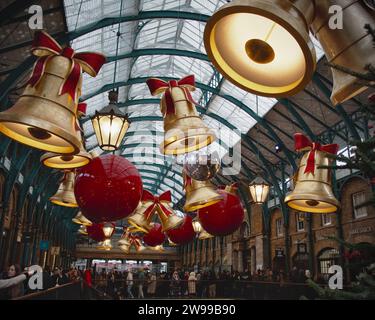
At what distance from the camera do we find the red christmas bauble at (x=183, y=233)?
5508 mm

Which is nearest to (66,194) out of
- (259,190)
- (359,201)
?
(259,190)

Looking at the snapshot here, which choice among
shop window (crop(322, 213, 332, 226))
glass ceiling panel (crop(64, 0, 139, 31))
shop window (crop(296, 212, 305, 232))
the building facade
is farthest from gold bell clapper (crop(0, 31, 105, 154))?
shop window (crop(296, 212, 305, 232))

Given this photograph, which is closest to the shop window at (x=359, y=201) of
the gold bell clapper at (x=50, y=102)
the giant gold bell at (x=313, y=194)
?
the giant gold bell at (x=313, y=194)

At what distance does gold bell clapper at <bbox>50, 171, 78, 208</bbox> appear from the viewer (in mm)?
4355

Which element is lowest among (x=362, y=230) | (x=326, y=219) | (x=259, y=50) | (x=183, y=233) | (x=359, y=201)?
(x=183, y=233)

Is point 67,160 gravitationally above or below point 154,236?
above

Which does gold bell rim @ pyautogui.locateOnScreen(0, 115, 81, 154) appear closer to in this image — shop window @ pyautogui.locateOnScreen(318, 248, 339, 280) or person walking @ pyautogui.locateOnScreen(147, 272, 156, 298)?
person walking @ pyautogui.locateOnScreen(147, 272, 156, 298)

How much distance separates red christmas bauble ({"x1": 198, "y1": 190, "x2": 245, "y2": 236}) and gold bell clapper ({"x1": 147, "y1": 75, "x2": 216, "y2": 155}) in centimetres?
119

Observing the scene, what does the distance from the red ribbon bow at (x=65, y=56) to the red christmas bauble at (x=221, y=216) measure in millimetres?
2245

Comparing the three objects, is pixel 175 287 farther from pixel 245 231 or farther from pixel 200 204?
pixel 245 231

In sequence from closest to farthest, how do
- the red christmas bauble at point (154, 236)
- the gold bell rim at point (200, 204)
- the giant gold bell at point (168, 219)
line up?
the gold bell rim at point (200, 204), the giant gold bell at point (168, 219), the red christmas bauble at point (154, 236)

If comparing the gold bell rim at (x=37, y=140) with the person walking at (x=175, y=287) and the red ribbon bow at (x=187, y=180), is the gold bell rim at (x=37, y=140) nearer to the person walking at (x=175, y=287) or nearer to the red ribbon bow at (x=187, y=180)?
the red ribbon bow at (x=187, y=180)

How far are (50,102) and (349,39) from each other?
67.9 inches

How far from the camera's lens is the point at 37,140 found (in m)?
2.16
